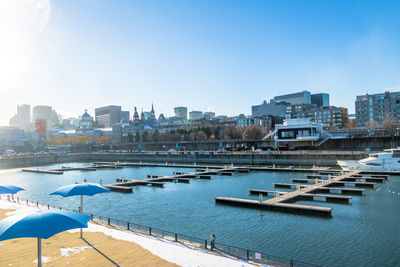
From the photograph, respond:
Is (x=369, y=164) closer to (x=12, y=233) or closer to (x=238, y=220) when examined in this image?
(x=238, y=220)

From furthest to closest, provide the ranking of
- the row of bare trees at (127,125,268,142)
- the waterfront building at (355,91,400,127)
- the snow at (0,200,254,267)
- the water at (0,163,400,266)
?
1. the row of bare trees at (127,125,268,142)
2. the waterfront building at (355,91,400,127)
3. the water at (0,163,400,266)
4. the snow at (0,200,254,267)

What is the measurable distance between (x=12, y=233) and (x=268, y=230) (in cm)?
1786

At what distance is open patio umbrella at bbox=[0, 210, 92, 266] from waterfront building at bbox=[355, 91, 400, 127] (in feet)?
512

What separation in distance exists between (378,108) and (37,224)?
168286 mm

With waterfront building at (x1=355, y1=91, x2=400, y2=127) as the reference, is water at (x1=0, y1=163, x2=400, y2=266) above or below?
below

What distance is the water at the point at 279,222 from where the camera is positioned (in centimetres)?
1938

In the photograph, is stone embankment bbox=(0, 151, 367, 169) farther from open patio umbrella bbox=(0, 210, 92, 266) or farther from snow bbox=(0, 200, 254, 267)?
open patio umbrella bbox=(0, 210, 92, 266)

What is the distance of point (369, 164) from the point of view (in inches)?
2186

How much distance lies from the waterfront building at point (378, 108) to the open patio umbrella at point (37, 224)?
156m

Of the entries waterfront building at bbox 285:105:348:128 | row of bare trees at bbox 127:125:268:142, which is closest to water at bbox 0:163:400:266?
row of bare trees at bbox 127:125:268:142

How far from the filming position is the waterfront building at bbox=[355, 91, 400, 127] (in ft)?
477

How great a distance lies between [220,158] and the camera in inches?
3748

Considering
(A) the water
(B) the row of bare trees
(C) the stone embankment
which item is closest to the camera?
(A) the water

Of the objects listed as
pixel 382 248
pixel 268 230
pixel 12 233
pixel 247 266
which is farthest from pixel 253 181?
pixel 12 233
